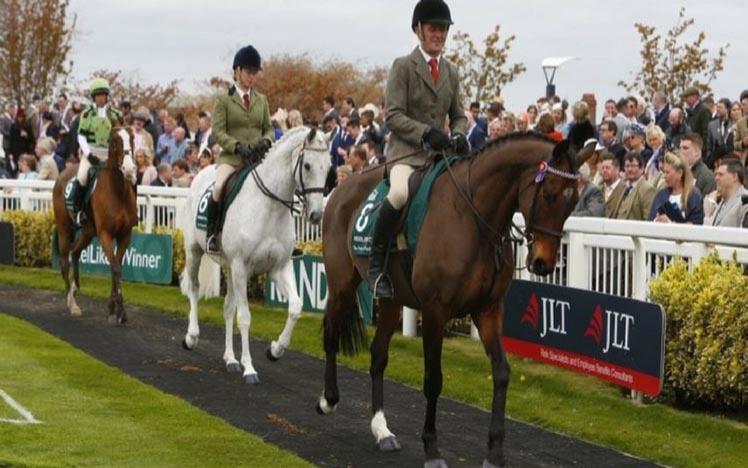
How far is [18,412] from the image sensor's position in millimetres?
10250

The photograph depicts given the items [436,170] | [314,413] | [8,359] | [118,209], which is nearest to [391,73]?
[436,170]

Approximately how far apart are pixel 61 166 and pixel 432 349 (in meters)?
16.9

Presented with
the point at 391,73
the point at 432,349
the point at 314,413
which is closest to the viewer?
the point at 432,349

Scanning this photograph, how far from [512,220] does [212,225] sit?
191 inches

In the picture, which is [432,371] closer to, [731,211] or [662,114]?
[731,211]

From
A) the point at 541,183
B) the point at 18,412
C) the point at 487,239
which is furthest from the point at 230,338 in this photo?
the point at 541,183

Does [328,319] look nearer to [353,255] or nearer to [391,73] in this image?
[353,255]

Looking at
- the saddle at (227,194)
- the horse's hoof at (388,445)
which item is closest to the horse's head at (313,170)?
the saddle at (227,194)

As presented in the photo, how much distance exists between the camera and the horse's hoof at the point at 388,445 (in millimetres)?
9305

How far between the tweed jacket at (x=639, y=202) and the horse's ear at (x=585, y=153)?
15.5 ft

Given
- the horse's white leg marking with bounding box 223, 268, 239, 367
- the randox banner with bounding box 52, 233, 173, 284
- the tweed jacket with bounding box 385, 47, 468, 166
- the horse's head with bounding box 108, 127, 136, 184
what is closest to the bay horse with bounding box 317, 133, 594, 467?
the tweed jacket with bounding box 385, 47, 468, 166

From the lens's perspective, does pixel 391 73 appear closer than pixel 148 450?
No

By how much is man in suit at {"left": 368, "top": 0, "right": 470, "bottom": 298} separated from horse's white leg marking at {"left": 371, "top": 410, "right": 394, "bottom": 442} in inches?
31.4

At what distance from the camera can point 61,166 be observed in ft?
80.9
